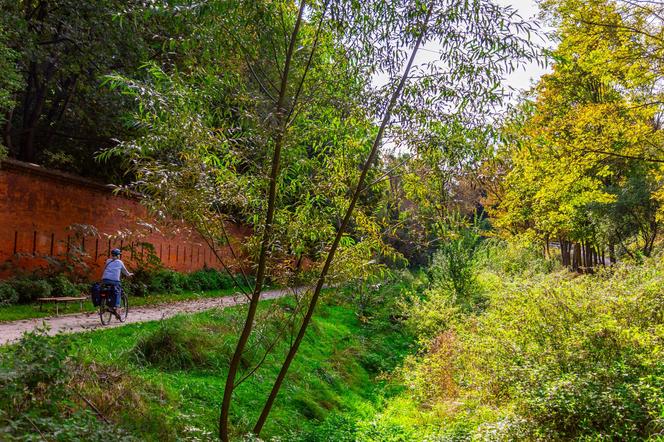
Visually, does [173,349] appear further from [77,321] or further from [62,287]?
[62,287]

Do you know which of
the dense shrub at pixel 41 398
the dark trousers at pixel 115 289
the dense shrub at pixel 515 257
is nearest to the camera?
the dense shrub at pixel 41 398

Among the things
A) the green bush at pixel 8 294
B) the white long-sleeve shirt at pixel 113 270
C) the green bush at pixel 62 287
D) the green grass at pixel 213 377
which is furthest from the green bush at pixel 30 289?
the green grass at pixel 213 377

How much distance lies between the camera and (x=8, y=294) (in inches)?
401

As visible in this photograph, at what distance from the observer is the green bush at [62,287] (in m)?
11.6

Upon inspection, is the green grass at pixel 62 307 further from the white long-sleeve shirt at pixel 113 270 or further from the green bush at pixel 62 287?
the white long-sleeve shirt at pixel 113 270

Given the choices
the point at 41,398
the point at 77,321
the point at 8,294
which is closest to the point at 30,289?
the point at 8,294

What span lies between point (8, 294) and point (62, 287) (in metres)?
1.49

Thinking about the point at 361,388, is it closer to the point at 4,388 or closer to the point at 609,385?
the point at 609,385

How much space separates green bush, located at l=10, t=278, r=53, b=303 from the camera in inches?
418

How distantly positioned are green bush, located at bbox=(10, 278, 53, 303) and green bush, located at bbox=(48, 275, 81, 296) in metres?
0.52

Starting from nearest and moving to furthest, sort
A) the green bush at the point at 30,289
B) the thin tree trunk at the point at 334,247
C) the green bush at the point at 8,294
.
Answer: the thin tree trunk at the point at 334,247, the green bush at the point at 8,294, the green bush at the point at 30,289

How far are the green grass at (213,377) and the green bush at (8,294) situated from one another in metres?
3.32

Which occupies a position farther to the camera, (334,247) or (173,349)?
(173,349)

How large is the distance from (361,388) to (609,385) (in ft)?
19.1
